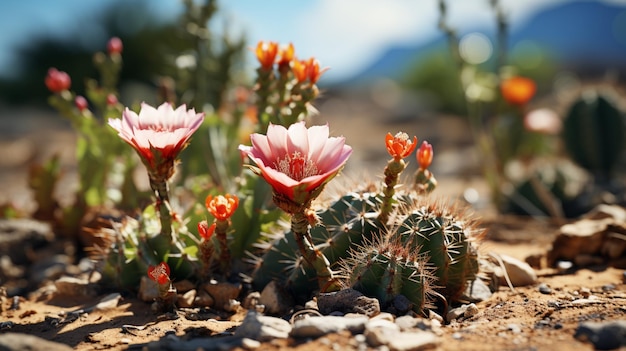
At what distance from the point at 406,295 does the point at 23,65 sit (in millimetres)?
20893

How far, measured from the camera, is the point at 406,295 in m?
2.82

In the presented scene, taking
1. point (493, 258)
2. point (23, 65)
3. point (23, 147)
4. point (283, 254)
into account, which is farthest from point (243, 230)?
point (23, 65)

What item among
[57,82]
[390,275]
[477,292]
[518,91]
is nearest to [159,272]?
[390,275]

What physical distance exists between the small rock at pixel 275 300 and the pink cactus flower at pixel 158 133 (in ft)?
2.31

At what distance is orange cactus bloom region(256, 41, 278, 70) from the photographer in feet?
11.6

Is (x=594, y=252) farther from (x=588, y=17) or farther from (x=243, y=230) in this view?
(x=588, y=17)

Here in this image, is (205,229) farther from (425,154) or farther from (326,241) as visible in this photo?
(425,154)

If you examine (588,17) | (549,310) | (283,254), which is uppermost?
(588,17)

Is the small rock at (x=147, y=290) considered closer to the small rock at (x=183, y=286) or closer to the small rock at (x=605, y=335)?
the small rock at (x=183, y=286)

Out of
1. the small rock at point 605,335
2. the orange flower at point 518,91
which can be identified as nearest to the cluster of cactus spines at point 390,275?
the small rock at point 605,335

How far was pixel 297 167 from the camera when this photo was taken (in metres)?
2.61

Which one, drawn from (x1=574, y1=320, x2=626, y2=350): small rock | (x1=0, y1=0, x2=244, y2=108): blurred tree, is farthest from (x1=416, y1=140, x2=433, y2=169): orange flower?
(x1=0, y1=0, x2=244, y2=108): blurred tree

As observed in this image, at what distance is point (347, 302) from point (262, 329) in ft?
1.40

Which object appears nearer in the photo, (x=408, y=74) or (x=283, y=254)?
(x=283, y=254)
